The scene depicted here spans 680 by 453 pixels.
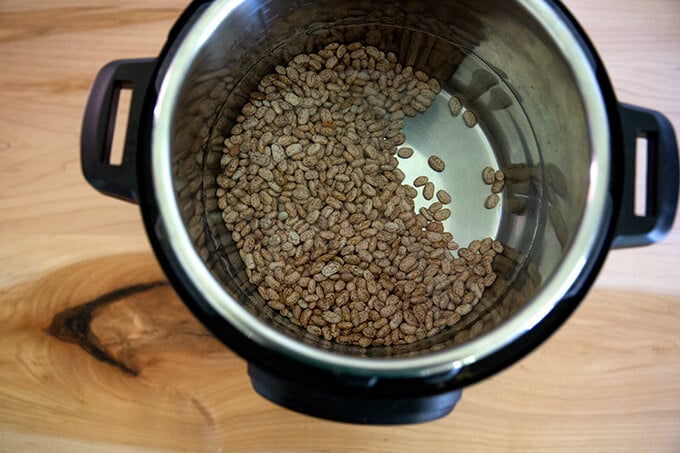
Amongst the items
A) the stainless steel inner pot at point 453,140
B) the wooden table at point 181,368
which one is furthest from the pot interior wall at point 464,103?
the wooden table at point 181,368

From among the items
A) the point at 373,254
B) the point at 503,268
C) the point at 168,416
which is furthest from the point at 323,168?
the point at 168,416

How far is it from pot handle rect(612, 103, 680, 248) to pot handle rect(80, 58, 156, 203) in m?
0.43

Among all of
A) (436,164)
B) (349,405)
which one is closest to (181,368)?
(349,405)

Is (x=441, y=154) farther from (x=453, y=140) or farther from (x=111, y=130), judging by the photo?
(x=111, y=130)

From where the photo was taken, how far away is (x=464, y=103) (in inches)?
28.0

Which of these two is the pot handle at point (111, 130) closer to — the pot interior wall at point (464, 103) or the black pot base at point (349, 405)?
the pot interior wall at point (464, 103)

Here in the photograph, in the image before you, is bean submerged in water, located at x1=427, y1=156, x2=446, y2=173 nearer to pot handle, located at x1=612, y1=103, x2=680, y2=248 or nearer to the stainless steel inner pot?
the stainless steel inner pot

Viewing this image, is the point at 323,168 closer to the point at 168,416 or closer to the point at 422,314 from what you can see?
the point at 422,314

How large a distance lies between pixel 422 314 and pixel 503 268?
0.11 meters

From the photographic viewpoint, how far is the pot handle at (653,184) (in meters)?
0.49

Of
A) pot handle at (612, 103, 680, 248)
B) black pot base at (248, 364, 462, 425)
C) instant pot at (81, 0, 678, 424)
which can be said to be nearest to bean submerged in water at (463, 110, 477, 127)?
instant pot at (81, 0, 678, 424)

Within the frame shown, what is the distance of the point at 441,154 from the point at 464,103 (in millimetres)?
72

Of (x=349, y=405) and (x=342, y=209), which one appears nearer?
(x=349, y=405)

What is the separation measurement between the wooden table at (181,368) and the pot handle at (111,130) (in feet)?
0.64
